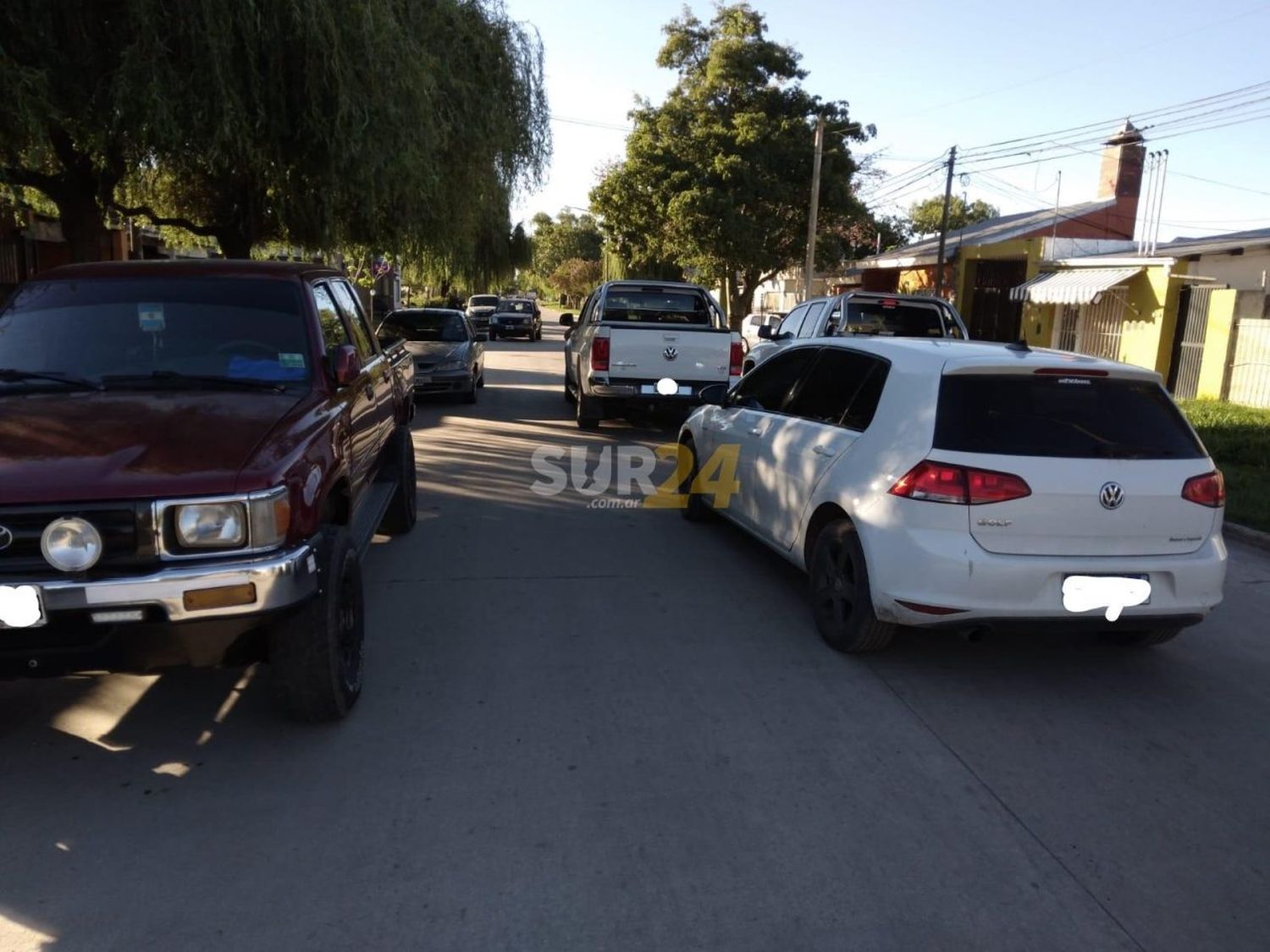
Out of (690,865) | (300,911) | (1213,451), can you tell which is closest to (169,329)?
(300,911)

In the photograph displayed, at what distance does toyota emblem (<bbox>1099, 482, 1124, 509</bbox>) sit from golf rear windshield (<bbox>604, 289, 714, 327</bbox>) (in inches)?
367

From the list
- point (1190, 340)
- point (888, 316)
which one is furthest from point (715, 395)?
point (1190, 340)

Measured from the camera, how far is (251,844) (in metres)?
3.37

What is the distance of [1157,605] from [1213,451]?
28.4 ft

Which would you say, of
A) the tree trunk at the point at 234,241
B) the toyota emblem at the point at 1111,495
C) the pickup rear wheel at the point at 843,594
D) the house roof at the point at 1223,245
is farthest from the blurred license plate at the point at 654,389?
the house roof at the point at 1223,245

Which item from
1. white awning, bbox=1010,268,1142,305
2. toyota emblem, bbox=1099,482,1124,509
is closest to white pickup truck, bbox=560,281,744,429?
toyota emblem, bbox=1099,482,1124,509

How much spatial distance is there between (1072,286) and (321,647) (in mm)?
21098

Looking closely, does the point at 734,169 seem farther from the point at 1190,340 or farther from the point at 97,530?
the point at 97,530

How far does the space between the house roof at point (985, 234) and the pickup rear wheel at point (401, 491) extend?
2380cm

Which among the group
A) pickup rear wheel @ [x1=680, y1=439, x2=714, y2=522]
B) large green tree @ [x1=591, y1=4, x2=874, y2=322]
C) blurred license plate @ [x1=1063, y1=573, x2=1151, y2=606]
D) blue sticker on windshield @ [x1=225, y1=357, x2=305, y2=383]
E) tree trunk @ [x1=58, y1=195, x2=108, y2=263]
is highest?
large green tree @ [x1=591, y1=4, x2=874, y2=322]

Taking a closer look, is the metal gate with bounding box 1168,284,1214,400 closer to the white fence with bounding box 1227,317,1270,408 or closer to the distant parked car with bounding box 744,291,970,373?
the white fence with bounding box 1227,317,1270,408

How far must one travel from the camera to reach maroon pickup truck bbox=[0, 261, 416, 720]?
11.2ft

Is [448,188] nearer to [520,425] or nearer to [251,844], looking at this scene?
[520,425]

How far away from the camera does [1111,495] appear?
4508 mm
